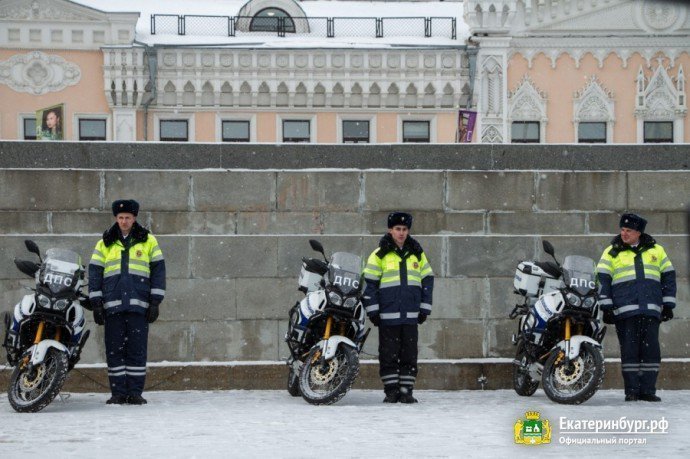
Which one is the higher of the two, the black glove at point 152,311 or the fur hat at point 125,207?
the fur hat at point 125,207

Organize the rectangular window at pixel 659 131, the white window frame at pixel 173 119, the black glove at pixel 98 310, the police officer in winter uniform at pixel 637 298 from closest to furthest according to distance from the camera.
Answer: the black glove at pixel 98 310
the police officer in winter uniform at pixel 637 298
the white window frame at pixel 173 119
the rectangular window at pixel 659 131

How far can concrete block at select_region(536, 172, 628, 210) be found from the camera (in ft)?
52.7

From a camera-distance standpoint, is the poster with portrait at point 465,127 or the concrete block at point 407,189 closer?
the concrete block at point 407,189

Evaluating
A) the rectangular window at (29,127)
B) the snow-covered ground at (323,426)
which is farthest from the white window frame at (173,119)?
the snow-covered ground at (323,426)

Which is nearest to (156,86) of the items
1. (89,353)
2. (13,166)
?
(13,166)

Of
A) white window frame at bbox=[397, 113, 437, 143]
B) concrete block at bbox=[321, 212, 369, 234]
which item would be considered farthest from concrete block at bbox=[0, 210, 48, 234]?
white window frame at bbox=[397, 113, 437, 143]

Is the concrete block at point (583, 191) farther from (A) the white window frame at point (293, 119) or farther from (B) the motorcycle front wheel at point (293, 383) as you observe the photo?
(A) the white window frame at point (293, 119)

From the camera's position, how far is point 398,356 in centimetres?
1256

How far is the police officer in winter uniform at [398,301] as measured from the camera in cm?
1252

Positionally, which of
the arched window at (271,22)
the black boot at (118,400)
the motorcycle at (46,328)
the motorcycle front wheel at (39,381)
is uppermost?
the arched window at (271,22)

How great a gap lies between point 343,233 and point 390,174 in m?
0.76

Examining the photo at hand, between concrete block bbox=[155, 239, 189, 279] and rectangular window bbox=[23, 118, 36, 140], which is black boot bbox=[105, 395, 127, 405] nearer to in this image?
concrete block bbox=[155, 239, 189, 279]

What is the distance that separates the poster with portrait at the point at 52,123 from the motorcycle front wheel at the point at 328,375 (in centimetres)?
2457

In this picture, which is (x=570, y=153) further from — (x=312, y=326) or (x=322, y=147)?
(x=312, y=326)
